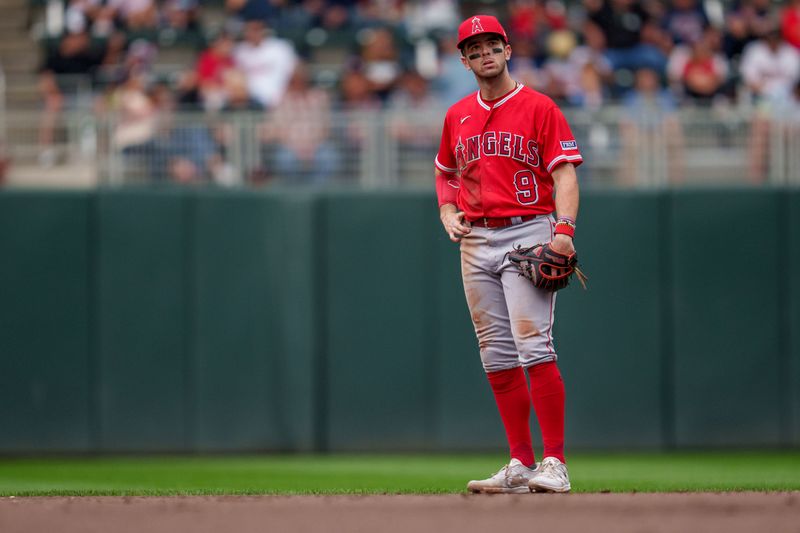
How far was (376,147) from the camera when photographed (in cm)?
930

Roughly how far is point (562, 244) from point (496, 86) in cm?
76

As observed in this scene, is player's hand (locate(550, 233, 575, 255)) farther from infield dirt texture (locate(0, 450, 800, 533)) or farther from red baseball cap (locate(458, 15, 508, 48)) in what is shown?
infield dirt texture (locate(0, 450, 800, 533))

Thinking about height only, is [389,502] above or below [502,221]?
below

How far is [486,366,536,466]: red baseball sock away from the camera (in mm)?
5316

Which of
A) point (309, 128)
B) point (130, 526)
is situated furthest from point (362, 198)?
point (130, 526)

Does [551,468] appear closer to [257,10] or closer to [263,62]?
[263,62]

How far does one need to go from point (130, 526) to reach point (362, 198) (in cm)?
533

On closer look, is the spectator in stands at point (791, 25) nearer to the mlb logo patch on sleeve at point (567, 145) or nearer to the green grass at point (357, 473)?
the green grass at point (357, 473)

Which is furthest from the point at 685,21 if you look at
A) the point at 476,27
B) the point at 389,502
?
the point at 389,502

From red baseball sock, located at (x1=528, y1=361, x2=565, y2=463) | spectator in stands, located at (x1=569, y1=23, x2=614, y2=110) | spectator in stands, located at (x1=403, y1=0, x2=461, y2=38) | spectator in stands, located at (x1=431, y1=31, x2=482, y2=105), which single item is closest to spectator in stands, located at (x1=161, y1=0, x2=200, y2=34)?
spectator in stands, located at (x1=403, y1=0, x2=461, y2=38)

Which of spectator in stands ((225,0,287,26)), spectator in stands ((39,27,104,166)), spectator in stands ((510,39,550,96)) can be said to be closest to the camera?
spectator in stands ((510,39,550,96))

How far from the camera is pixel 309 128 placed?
9188 millimetres

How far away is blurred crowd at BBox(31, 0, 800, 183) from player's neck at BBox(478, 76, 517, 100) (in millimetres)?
4681

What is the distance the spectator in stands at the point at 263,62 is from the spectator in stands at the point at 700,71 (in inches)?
143
